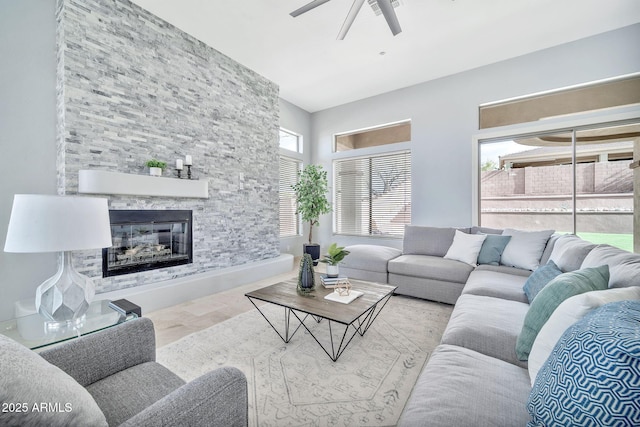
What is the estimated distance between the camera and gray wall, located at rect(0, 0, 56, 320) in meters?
2.41

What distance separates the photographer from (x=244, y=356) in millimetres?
2041

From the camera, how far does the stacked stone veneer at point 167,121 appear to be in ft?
8.73

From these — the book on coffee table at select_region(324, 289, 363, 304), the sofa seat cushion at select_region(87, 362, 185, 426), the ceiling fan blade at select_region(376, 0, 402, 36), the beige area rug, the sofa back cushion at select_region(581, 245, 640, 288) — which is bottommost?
the beige area rug

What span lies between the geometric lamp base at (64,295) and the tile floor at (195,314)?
889mm

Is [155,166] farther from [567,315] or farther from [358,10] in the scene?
[567,315]

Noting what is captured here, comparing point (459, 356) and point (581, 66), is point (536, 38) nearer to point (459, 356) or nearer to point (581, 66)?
point (581, 66)

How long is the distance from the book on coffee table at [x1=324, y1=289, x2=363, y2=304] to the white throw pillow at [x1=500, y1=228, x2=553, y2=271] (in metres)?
1.94

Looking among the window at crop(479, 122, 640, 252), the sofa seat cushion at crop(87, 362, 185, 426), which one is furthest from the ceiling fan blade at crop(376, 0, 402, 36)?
the sofa seat cushion at crop(87, 362, 185, 426)

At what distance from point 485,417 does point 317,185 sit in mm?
4562

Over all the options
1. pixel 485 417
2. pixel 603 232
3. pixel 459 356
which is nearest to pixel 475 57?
pixel 603 232

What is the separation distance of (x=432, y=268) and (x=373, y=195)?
8.62ft

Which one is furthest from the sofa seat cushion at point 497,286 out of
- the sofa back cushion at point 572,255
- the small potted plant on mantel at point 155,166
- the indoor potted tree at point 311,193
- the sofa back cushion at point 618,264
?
the small potted plant on mantel at point 155,166

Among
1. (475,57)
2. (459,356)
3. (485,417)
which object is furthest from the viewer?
(475,57)

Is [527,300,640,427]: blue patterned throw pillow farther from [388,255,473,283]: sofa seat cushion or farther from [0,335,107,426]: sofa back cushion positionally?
[388,255,473,283]: sofa seat cushion
